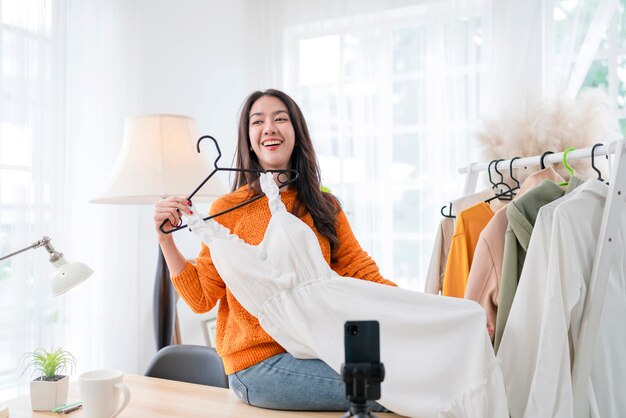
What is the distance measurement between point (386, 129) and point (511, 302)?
6.67 feet

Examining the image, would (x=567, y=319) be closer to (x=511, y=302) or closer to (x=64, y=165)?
(x=511, y=302)

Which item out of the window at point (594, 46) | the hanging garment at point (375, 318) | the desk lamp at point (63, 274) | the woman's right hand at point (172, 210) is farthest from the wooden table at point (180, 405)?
the window at point (594, 46)

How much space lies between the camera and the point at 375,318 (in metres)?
1.30

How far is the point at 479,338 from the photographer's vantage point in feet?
4.18

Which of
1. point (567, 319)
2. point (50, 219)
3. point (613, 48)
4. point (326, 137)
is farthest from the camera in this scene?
point (326, 137)

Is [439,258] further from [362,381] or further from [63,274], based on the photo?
[362,381]

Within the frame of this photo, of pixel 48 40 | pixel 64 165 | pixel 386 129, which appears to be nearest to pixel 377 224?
pixel 386 129

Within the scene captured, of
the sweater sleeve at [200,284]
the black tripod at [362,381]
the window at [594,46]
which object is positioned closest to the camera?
the black tripod at [362,381]

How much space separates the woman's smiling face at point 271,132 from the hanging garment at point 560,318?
2.39ft

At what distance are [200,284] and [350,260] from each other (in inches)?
17.5

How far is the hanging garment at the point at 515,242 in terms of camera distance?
1517 millimetres

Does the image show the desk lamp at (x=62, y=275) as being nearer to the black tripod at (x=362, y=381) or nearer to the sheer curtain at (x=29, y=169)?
the black tripod at (x=362, y=381)

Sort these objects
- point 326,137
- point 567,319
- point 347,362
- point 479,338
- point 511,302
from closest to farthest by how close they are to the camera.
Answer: point 347,362 < point 479,338 < point 567,319 < point 511,302 < point 326,137

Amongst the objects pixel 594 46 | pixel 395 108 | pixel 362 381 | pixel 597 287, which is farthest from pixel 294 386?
pixel 594 46
